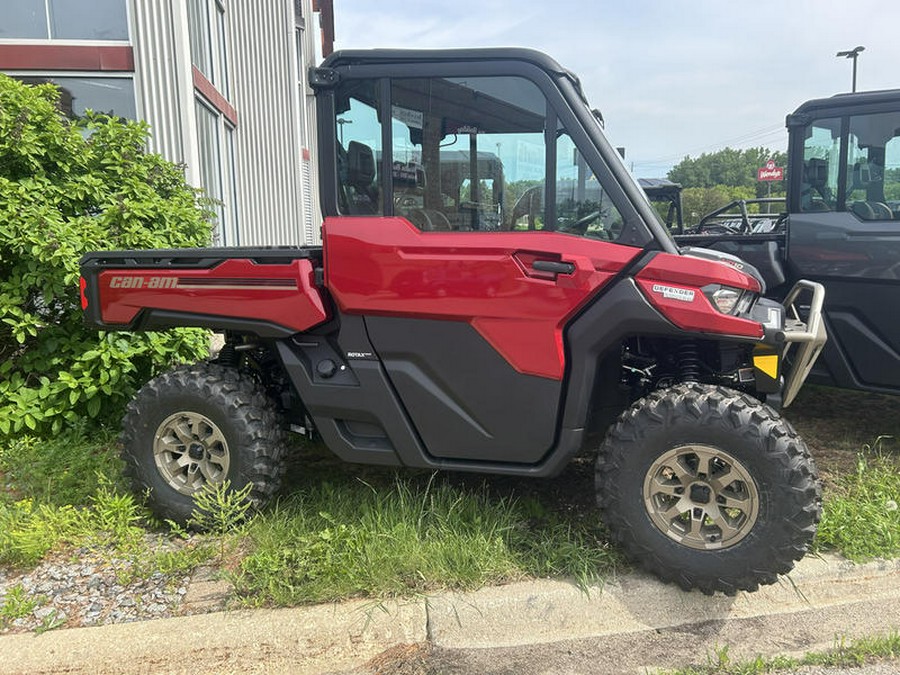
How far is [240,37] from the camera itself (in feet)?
42.2

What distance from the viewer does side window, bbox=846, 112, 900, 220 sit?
14.4 ft

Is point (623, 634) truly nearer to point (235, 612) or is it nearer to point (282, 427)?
point (235, 612)

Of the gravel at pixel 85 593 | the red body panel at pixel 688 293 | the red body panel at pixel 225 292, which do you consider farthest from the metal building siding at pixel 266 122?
the red body panel at pixel 688 293

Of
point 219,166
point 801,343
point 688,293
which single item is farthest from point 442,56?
point 219,166

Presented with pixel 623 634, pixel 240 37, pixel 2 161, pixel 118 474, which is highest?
pixel 240 37

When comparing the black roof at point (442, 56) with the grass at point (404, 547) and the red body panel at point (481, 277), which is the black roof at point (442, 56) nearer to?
the red body panel at point (481, 277)

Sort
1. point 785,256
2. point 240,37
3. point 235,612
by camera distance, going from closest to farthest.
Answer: point 235,612 < point 785,256 < point 240,37

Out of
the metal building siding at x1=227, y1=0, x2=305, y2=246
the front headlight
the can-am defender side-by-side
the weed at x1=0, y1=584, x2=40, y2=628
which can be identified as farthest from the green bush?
the metal building siding at x1=227, y1=0, x2=305, y2=246

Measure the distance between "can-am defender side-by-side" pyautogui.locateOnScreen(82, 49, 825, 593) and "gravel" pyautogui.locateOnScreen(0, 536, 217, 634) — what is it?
0.46 meters

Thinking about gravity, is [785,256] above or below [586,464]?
above

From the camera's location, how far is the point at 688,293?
2.78 meters

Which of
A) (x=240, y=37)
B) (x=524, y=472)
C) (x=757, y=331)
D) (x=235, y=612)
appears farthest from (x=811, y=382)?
(x=240, y=37)

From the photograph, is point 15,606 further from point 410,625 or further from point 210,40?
point 210,40

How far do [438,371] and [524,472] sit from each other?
2.08ft
